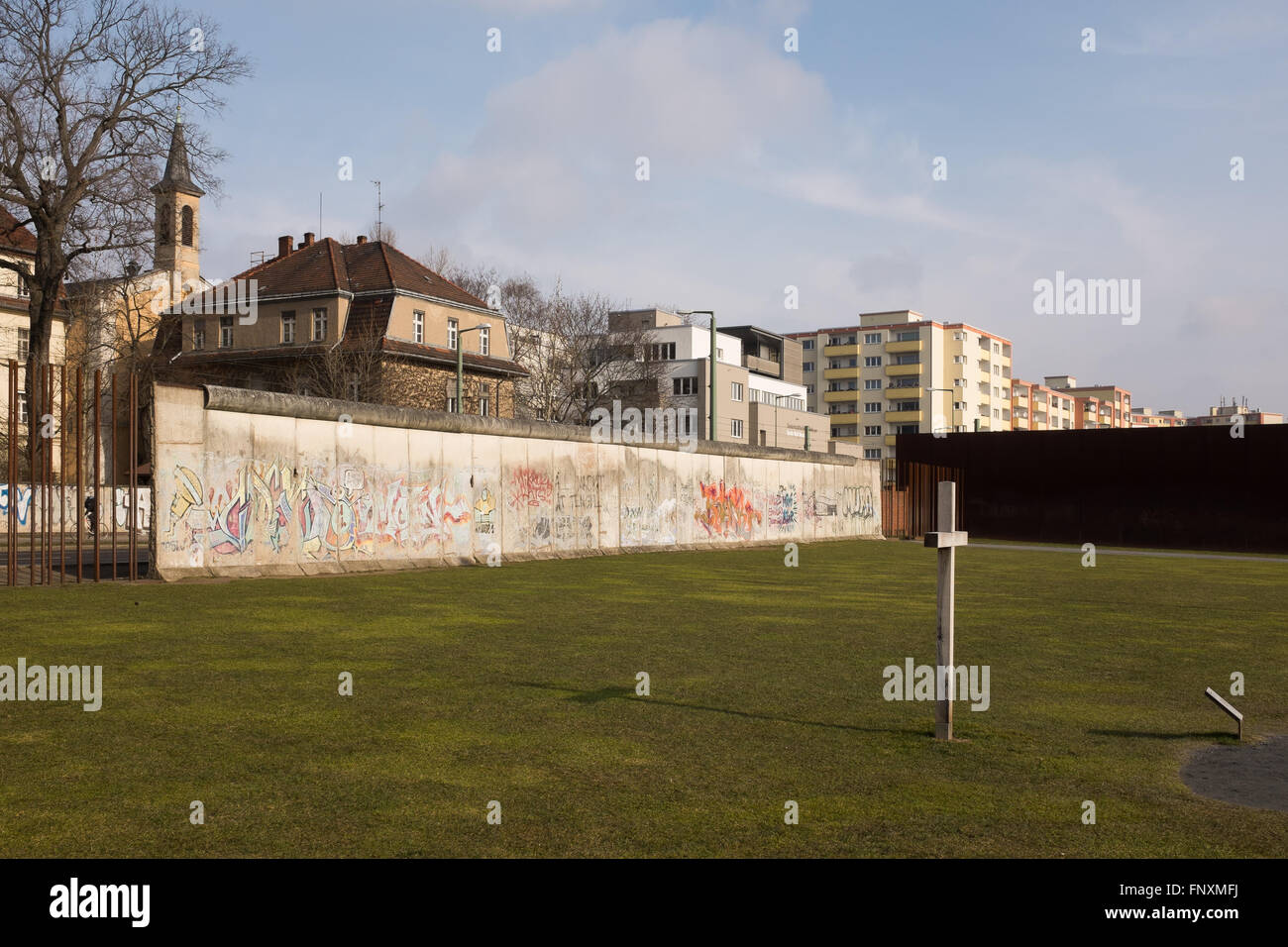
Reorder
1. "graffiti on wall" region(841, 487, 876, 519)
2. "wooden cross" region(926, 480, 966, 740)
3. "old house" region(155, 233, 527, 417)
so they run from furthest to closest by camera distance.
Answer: "old house" region(155, 233, 527, 417)
"graffiti on wall" region(841, 487, 876, 519)
"wooden cross" region(926, 480, 966, 740)

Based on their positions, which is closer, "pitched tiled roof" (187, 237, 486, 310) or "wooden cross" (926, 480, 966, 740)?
"wooden cross" (926, 480, 966, 740)

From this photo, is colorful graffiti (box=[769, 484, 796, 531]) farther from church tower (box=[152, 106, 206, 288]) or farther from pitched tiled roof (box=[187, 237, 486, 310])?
church tower (box=[152, 106, 206, 288])

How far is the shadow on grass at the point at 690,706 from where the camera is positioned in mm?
7703

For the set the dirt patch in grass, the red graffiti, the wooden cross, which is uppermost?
the red graffiti

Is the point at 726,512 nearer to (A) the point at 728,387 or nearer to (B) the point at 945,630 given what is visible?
(B) the point at 945,630

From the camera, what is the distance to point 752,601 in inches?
681

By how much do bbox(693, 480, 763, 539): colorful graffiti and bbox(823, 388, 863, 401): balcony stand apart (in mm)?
89223

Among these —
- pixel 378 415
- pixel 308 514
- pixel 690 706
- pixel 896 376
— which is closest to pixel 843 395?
pixel 896 376

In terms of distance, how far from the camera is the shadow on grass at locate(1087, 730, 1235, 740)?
7551 mm

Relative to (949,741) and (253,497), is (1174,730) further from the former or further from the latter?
(253,497)

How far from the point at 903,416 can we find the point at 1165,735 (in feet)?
384

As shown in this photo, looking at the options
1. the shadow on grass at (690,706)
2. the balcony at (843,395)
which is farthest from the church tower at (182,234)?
the balcony at (843,395)

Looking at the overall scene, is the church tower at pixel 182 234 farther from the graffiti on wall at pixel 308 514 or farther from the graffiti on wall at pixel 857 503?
the graffiti on wall at pixel 308 514

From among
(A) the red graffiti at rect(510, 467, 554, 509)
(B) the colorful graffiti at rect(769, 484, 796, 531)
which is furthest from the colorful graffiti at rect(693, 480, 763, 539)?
(A) the red graffiti at rect(510, 467, 554, 509)
